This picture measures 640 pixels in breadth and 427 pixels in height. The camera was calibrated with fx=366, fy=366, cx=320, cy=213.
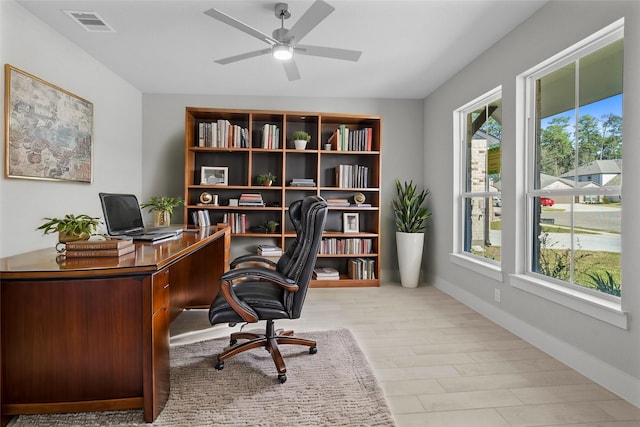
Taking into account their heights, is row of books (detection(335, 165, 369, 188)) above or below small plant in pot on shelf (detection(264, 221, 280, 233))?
above

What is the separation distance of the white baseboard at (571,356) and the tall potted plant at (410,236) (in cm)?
104

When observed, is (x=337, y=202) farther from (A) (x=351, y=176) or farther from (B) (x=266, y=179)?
(B) (x=266, y=179)

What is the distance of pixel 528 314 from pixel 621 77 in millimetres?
1685

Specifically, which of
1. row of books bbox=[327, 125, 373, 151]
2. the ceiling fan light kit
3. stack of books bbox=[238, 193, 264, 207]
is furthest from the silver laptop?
row of books bbox=[327, 125, 373, 151]

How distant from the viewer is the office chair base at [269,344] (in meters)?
2.15

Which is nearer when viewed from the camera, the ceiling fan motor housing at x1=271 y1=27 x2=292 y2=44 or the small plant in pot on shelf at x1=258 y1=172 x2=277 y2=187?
the ceiling fan motor housing at x1=271 y1=27 x2=292 y2=44

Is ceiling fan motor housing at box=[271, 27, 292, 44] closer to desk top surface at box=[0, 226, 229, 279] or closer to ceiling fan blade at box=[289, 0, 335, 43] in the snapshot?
ceiling fan blade at box=[289, 0, 335, 43]

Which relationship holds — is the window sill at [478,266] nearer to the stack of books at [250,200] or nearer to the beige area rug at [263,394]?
the beige area rug at [263,394]

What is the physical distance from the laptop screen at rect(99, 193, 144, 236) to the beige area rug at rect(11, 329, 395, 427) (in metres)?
0.90

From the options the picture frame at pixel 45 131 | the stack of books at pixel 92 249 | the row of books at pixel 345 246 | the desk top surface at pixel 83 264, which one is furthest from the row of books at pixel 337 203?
the stack of books at pixel 92 249

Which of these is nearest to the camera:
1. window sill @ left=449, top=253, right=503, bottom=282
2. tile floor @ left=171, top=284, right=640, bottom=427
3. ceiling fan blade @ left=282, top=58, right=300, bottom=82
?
tile floor @ left=171, top=284, right=640, bottom=427

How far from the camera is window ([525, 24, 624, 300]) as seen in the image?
86.6 inches

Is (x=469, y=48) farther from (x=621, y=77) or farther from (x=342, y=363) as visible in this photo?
(x=342, y=363)

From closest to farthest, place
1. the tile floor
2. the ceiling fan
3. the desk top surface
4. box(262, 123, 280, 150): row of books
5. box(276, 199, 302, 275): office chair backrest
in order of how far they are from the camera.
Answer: the desk top surface
the tile floor
the ceiling fan
box(276, 199, 302, 275): office chair backrest
box(262, 123, 280, 150): row of books
